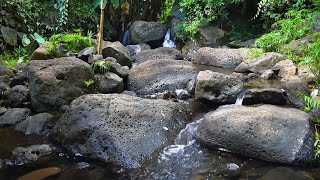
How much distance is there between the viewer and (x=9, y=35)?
1012cm

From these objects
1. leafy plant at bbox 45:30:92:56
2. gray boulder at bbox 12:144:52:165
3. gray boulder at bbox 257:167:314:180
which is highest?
leafy plant at bbox 45:30:92:56

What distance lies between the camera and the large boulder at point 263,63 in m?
8.24

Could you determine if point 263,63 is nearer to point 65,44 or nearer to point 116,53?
point 116,53

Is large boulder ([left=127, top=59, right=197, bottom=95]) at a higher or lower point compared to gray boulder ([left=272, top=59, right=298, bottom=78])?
lower

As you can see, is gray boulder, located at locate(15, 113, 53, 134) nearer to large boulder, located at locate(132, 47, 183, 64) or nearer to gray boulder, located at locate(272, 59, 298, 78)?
large boulder, located at locate(132, 47, 183, 64)

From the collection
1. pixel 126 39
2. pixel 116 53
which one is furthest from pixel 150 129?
pixel 126 39

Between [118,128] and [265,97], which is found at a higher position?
[265,97]

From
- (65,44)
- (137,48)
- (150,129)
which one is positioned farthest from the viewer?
(137,48)

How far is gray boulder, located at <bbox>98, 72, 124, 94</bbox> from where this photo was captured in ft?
22.6

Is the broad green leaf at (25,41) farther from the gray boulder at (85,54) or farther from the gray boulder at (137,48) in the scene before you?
the gray boulder at (137,48)

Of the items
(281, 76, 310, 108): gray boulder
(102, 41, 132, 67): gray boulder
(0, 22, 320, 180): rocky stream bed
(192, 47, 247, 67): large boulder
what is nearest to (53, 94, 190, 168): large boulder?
(0, 22, 320, 180): rocky stream bed

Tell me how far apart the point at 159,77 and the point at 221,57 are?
9.57 feet

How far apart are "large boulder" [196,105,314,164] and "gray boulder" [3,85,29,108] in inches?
140

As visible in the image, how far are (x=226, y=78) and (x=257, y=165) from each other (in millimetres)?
2296
